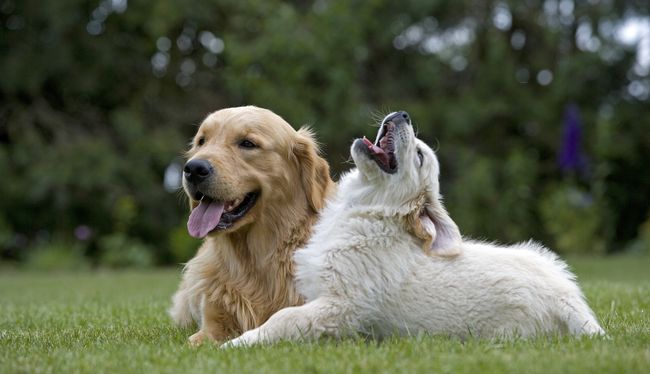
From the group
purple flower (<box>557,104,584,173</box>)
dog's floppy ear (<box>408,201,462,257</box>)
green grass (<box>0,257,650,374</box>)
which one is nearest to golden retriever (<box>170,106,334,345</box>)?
green grass (<box>0,257,650,374</box>)

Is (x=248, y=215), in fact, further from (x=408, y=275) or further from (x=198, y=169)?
(x=408, y=275)

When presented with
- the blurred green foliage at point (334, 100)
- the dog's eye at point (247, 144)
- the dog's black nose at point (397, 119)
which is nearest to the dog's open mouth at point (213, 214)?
the dog's eye at point (247, 144)

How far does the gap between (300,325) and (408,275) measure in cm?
Answer: 67

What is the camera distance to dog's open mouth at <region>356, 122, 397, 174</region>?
15.8 feet

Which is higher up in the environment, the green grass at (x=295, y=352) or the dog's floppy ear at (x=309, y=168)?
the dog's floppy ear at (x=309, y=168)

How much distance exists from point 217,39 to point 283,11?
294 centimetres

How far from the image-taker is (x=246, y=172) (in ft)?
15.7

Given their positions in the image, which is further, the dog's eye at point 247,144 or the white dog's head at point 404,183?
the dog's eye at point 247,144

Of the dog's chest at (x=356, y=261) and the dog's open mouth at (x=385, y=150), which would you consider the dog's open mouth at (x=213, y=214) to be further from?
the dog's open mouth at (x=385, y=150)

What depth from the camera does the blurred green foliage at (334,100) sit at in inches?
593

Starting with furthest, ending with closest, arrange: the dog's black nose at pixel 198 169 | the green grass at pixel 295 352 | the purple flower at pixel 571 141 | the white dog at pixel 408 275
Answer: the purple flower at pixel 571 141 < the dog's black nose at pixel 198 169 < the white dog at pixel 408 275 < the green grass at pixel 295 352

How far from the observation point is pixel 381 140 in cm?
496

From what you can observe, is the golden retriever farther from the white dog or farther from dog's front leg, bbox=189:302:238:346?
the white dog

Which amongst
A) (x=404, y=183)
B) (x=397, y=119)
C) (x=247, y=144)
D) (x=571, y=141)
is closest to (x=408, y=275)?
(x=404, y=183)
